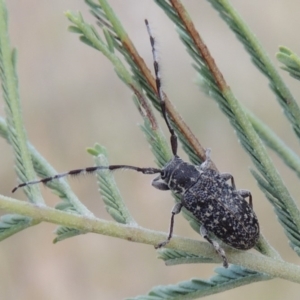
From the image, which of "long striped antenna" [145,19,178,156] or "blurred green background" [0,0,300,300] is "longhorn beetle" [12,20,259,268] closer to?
"long striped antenna" [145,19,178,156]

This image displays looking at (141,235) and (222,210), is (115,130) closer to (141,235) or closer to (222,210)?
(222,210)

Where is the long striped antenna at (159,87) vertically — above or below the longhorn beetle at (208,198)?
above

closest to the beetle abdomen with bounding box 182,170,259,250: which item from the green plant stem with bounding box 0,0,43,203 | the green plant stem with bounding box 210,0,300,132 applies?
the green plant stem with bounding box 210,0,300,132

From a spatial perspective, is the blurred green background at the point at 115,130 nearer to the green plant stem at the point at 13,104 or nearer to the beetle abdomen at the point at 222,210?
the beetle abdomen at the point at 222,210

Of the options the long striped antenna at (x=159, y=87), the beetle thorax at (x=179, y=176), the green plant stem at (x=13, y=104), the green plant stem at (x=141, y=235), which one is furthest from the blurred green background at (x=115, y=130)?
the green plant stem at (x=141, y=235)

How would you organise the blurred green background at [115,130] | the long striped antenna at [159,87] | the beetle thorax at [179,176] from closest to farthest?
the long striped antenna at [159,87], the beetle thorax at [179,176], the blurred green background at [115,130]

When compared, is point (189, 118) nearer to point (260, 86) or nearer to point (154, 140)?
point (260, 86)
